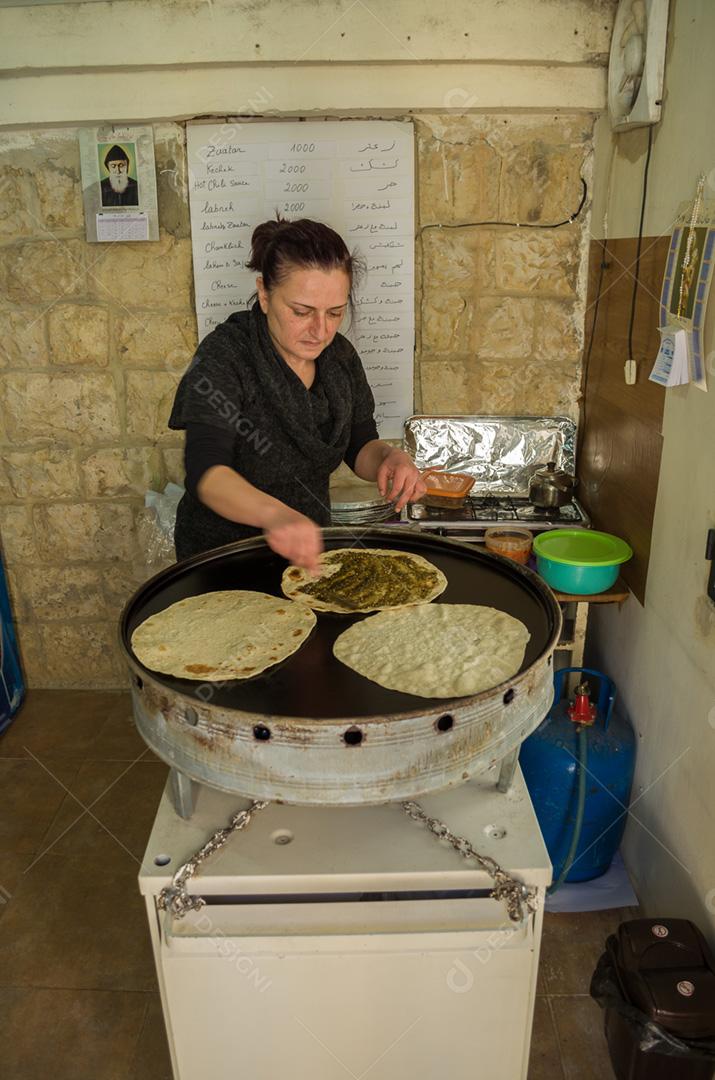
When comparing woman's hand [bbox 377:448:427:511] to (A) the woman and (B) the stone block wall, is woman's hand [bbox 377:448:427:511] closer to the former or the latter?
(A) the woman

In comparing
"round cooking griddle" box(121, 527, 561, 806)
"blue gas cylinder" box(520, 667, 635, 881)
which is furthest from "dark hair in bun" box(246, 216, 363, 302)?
"blue gas cylinder" box(520, 667, 635, 881)

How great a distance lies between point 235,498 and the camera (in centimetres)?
182

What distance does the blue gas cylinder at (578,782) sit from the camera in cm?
236

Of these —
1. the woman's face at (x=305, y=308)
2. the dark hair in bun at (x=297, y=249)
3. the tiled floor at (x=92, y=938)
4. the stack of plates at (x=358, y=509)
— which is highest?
the dark hair in bun at (x=297, y=249)

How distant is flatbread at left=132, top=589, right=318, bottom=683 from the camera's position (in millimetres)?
1566

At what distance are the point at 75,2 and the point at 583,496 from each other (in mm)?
2591

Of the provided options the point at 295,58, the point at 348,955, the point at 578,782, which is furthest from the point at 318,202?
the point at 348,955

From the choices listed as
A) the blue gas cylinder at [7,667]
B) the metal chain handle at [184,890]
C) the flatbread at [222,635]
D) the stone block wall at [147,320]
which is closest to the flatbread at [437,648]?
the flatbread at [222,635]

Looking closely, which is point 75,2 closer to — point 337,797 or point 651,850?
Result: point 337,797

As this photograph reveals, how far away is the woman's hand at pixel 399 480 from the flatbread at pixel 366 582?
177 millimetres

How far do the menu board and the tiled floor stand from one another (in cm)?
181

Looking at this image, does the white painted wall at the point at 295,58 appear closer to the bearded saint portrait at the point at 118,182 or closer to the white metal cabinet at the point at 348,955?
the bearded saint portrait at the point at 118,182

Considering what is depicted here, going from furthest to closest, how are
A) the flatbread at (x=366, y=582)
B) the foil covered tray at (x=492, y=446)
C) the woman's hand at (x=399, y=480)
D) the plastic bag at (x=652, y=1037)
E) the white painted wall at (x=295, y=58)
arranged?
the foil covered tray at (x=492, y=446) < the white painted wall at (x=295, y=58) < the woman's hand at (x=399, y=480) < the flatbread at (x=366, y=582) < the plastic bag at (x=652, y=1037)

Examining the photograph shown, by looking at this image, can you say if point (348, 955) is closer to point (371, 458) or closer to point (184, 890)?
point (184, 890)
